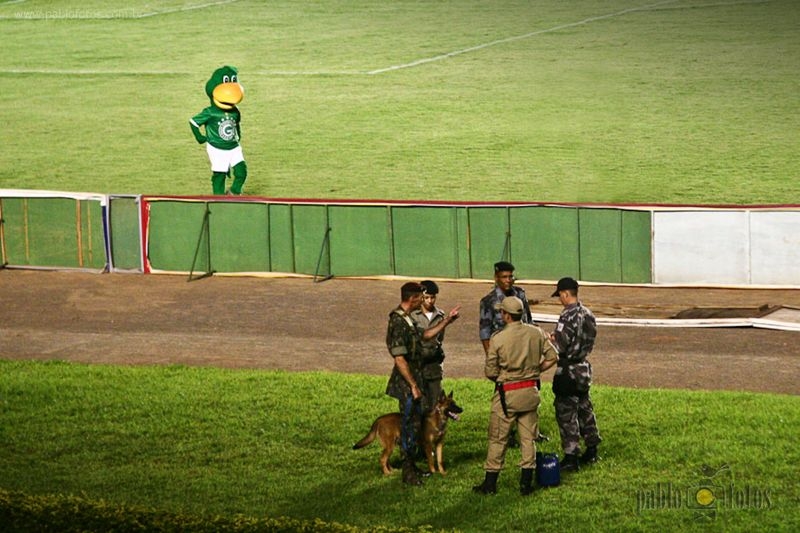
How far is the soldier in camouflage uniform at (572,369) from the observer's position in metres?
15.5

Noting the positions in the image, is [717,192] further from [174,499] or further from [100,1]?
[100,1]

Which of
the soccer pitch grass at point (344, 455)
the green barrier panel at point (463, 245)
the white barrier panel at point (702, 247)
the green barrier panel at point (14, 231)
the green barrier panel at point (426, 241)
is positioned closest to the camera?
the soccer pitch grass at point (344, 455)

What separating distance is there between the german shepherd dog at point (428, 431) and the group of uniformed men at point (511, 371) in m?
0.13

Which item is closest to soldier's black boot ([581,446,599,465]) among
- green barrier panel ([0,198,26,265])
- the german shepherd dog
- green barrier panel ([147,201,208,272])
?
the german shepherd dog

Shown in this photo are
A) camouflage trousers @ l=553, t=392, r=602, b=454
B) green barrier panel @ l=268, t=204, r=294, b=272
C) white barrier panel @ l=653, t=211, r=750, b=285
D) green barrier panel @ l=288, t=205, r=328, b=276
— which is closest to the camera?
camouflage trousers @ l=553, t=392, r=602, b=454

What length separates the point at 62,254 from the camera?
29.2 meters

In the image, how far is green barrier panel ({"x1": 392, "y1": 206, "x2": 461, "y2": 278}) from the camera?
27.3 m

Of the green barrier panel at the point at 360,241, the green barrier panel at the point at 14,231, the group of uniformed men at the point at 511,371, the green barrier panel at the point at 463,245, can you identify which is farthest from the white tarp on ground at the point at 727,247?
the green barrier panel at the point at 14,231

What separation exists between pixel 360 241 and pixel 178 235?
3.71 metres

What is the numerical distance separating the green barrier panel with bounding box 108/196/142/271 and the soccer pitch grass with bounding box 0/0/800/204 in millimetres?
7342

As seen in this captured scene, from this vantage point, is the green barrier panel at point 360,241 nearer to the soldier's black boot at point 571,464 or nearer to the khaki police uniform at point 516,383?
the soldier's black boot at point 571,464

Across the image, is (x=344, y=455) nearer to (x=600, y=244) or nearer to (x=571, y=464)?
(x=571, y=464)

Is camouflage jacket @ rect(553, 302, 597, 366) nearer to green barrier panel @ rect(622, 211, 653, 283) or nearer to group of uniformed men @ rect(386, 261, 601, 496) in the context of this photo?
group of uniformed men @ rect(386, 261, 601, 496)

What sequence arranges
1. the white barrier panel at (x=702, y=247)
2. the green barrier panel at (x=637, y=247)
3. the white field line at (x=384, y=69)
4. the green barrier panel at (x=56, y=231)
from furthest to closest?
the white field line at (x=384, y=69), the green barrier panel at (x=56, y=231), the green barrier panel at (x=637, y=247), the white barrier panel at (x=702, y=247)
